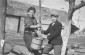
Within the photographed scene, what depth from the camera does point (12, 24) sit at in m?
12.7

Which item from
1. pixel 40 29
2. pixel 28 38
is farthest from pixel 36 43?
pixel 40 29

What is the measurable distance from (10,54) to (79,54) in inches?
105

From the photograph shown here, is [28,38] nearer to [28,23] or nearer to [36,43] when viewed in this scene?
[36,43]

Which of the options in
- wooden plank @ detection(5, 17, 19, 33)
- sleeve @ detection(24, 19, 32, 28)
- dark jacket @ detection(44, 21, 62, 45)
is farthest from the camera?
wooden plank @ detection(5, 17, 19, 33)

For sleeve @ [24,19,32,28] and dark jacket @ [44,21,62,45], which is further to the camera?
dark jacket @ [44,21,62,45]

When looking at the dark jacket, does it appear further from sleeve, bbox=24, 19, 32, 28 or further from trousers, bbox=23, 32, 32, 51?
sleeve, bbox=24, 19, 32, 28

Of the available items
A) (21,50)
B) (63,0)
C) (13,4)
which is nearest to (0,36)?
(21,50)

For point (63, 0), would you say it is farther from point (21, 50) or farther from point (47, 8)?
point (21, 50)

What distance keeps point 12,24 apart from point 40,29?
6887mm

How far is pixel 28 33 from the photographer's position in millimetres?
5934

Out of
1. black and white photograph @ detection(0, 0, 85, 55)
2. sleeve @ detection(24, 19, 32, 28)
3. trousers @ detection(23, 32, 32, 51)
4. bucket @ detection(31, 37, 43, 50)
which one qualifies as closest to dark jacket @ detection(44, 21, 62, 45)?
black and white photograph @ detection(0, 0, 85, 55)

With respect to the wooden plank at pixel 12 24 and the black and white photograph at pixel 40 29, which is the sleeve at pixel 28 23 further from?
the wooden plank at pixel 12 24

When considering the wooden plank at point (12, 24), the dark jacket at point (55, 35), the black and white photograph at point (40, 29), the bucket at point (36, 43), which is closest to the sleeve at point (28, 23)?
the black and white photograph at point (40, 29)

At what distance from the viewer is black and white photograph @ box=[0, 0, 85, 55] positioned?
5961mm
